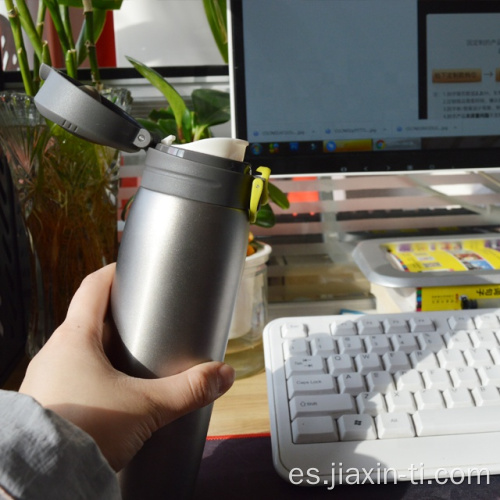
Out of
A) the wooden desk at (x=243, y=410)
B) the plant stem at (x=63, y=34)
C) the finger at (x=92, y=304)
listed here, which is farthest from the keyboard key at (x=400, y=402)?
the plant stem at (x=63, y=34)

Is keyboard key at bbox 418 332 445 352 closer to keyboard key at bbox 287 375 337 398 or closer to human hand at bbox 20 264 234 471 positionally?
keyboard key at bbox 287 375 337 398

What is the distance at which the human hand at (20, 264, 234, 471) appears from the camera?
31 centimetres

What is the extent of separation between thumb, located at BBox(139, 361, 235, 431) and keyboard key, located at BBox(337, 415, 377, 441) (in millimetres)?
124

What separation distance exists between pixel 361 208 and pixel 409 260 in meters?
0.17

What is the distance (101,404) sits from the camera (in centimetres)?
31

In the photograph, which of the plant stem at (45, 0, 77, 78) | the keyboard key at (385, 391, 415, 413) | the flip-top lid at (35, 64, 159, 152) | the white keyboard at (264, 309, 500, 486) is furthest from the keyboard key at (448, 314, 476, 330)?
the plant stem at (45, 0, 77, 78)

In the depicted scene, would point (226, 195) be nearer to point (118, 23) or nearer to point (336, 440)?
point (336, 440)

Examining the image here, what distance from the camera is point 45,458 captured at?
10.4 inches

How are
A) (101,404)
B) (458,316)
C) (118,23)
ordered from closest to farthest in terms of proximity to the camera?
1. (101,404)
2. (458,316)
3. (118,23)

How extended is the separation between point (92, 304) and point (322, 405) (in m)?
0.18

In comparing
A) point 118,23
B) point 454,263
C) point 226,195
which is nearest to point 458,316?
point 454,263

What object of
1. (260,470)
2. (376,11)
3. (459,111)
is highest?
(376,11)

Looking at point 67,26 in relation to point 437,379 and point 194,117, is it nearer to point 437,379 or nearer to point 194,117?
point 194,117

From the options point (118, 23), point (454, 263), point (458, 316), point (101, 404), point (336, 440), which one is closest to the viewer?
point (101, 404)
